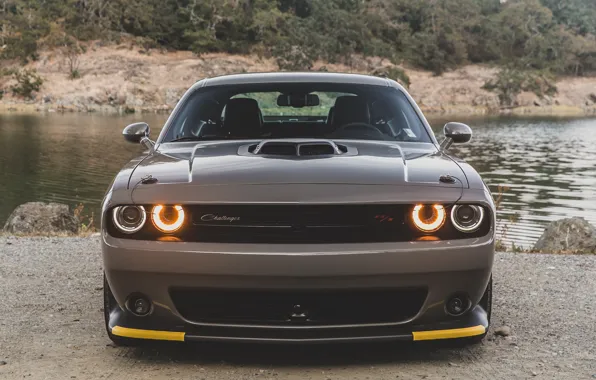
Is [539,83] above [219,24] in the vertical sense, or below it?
below

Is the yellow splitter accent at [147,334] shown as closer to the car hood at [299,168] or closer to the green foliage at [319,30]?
the car hood at [299,168]

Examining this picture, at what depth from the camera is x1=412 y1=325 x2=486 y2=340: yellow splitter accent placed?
11.2 feet

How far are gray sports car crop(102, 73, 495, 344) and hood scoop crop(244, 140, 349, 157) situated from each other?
0.66 ft

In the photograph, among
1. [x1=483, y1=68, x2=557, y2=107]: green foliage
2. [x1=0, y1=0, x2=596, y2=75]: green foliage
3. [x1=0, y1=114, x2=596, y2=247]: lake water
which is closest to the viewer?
[x1=0, y1=114, x2=596, y2=247]: lake water

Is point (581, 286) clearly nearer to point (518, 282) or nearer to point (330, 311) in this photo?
point (518, 282)

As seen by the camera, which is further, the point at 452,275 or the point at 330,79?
the point at 330,79

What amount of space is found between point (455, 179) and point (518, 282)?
9.15 ft

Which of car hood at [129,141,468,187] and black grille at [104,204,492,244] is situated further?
car hood at [129,141,468,187]

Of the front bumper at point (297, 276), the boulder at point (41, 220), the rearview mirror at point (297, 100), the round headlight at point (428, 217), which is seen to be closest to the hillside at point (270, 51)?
the boulder at point (41, 220)

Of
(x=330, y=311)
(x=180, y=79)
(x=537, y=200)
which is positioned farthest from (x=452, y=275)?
(x=180, y=79)

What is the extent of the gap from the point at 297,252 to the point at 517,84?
85.1m

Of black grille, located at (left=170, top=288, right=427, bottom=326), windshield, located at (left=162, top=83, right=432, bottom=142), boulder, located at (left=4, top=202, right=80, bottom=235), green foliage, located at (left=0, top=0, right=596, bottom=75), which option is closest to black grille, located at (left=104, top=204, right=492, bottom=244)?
black grille, located at (left=170, top=288, right=427, bottom=326)

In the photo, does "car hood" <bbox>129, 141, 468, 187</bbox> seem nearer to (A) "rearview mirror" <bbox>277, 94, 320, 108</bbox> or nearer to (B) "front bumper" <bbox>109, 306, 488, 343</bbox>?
(B) "front bumper" <bbox>109, 306, 488, 343</bbox>

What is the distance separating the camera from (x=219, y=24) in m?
80.8
